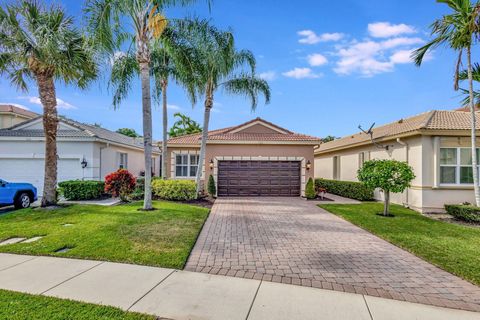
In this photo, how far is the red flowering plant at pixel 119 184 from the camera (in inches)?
488

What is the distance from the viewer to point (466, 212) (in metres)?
9.59

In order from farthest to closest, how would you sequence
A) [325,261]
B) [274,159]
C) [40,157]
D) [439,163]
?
[274,159]
[40,157]
[439,163]
[325,261]

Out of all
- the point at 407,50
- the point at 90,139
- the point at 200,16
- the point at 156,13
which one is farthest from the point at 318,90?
the point at 90,139

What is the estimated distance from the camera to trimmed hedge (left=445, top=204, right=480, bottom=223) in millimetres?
9346

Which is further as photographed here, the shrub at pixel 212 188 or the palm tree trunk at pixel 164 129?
the palm tree trunk at pixel 164 129

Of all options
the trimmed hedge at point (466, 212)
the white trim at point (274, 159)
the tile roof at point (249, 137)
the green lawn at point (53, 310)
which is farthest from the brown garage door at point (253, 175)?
the green lawn at point (53, 310)

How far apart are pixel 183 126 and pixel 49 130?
85.9ft

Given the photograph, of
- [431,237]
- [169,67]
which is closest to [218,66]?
[169,67]

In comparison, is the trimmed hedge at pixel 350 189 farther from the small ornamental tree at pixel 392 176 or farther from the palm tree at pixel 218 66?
the palm tree at pixel 218 66

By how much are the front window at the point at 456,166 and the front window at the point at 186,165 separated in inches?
492

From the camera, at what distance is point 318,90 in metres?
18.1

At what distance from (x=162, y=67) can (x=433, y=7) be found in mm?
12235

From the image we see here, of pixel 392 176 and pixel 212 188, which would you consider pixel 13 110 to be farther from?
pixel 392 176

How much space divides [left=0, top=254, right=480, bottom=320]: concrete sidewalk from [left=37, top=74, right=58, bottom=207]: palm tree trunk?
692 cm
